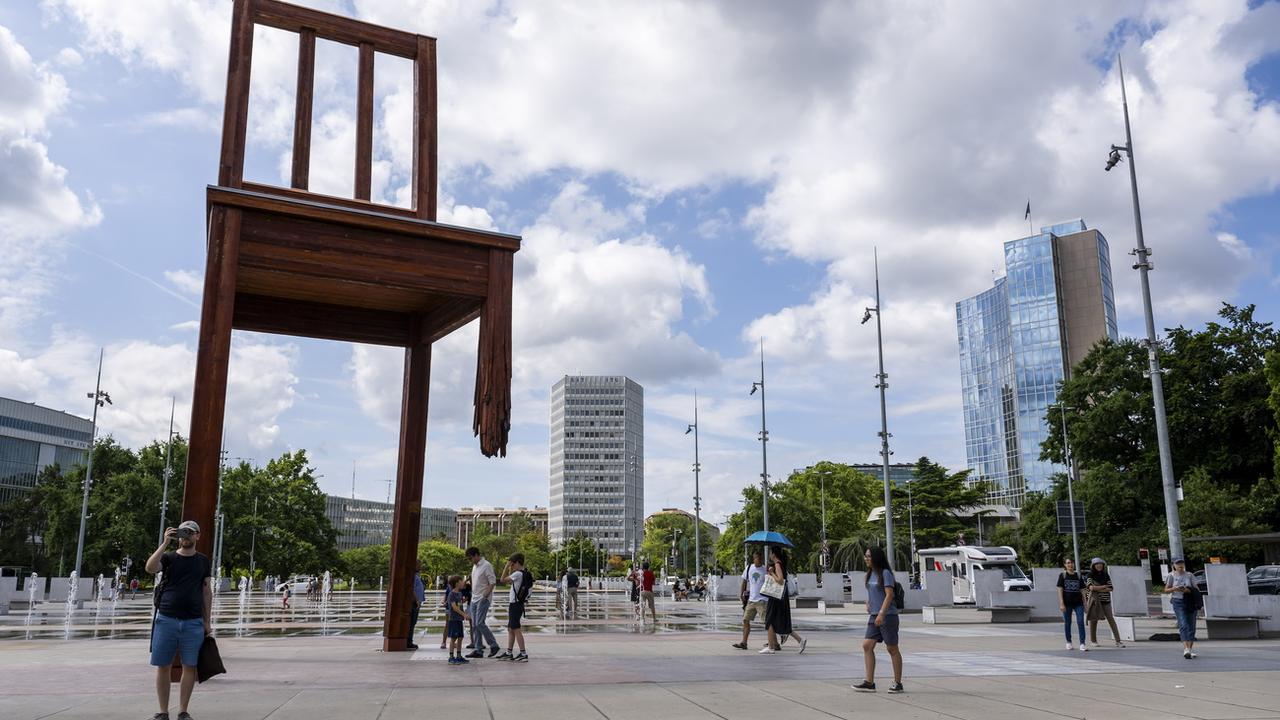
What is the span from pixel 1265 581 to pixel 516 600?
30417mm

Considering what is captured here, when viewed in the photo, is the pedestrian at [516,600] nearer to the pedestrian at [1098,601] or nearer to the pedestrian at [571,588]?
the pedestrian at [1098,601]

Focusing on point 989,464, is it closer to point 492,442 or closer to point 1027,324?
point 1027,324

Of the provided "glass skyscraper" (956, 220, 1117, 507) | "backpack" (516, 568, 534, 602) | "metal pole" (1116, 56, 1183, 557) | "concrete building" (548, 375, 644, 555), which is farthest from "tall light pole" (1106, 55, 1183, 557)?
"concrete building" (548, 375, 644, 555)

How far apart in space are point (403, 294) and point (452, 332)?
163 centimetres

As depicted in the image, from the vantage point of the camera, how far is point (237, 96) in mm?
11492

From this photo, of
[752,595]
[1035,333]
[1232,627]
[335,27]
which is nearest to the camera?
[335,27]

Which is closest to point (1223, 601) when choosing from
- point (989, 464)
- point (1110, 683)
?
point (1110, 683)

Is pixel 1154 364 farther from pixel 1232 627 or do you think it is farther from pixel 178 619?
pixel 178 619

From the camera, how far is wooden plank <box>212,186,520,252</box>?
1070 cm

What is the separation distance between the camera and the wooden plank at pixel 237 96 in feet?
36.8

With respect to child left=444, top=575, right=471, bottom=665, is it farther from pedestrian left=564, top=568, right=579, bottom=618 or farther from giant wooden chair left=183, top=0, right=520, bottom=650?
pedestrian left=564, top=568, right=579, bottom=618

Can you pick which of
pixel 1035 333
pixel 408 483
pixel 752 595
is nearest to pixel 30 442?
pixel 408 483

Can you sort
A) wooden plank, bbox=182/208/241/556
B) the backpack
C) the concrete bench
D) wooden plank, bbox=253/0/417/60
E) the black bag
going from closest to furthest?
the black bag
wooden plank, bbox=182/208/241/556
wooden plank, bbox=253/0/417/60
the backpack
the concrete bench

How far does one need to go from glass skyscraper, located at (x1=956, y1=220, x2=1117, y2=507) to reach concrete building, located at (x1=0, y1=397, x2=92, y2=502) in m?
112
